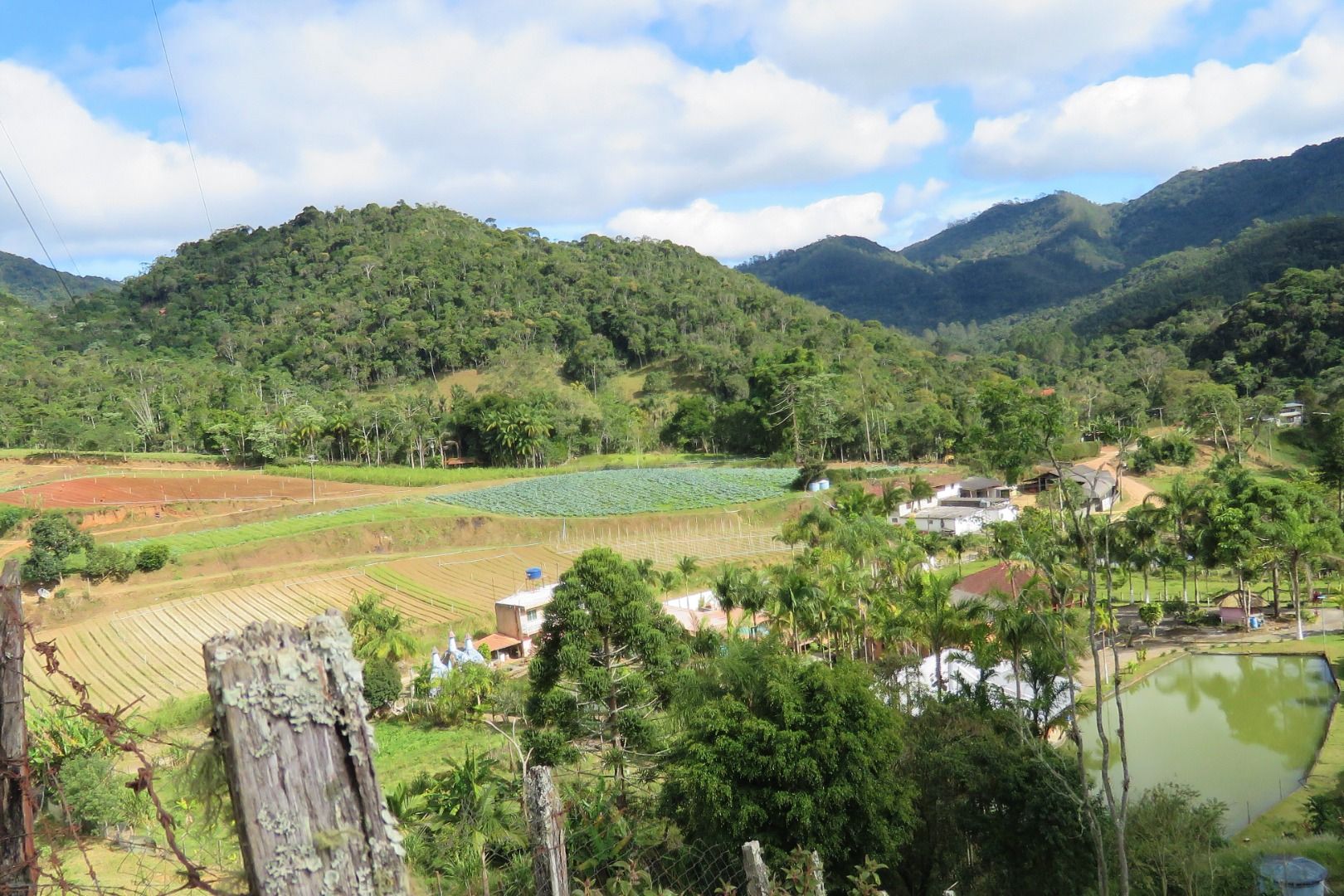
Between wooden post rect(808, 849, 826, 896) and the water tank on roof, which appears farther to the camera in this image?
the water tank on roof

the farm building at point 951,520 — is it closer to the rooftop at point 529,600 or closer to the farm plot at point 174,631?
the rooftop at point 529,600

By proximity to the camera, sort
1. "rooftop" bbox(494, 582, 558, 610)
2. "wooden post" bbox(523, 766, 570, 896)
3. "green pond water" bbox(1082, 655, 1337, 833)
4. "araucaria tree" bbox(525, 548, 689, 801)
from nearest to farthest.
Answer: "wooden post" bbox(523, 766, 570, 896), "araucaria tree" bbox(525, 548, 689, 801), "green pond water" bbox(1082, 655, 1337, 833), "rooftop" bbox(494, 582, 558, 610)

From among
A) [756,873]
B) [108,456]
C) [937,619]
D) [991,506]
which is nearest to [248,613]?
[937,619]

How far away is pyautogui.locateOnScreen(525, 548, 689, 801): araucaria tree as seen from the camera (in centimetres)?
1341

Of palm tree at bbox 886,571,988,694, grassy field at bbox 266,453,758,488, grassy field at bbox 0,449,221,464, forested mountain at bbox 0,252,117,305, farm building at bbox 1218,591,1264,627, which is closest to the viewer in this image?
palm tree at bbox 886,571,988,694

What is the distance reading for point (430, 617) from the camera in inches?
1126

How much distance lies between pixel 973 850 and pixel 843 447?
2002 inches

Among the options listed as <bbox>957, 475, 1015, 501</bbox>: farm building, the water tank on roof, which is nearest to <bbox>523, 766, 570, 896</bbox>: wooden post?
the water tank on roof

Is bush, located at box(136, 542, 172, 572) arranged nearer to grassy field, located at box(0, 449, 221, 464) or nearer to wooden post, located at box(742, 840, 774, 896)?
grassy field, located at box(0, 449, 221, 464)

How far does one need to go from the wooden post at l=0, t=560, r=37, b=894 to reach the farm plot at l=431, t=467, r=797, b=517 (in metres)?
39.1

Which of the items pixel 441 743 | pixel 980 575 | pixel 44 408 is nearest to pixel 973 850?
pixel 441 743

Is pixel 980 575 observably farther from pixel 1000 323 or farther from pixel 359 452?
pixel 1000 323

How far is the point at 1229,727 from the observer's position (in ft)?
62.2

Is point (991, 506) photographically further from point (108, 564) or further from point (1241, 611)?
point (108, 564)
